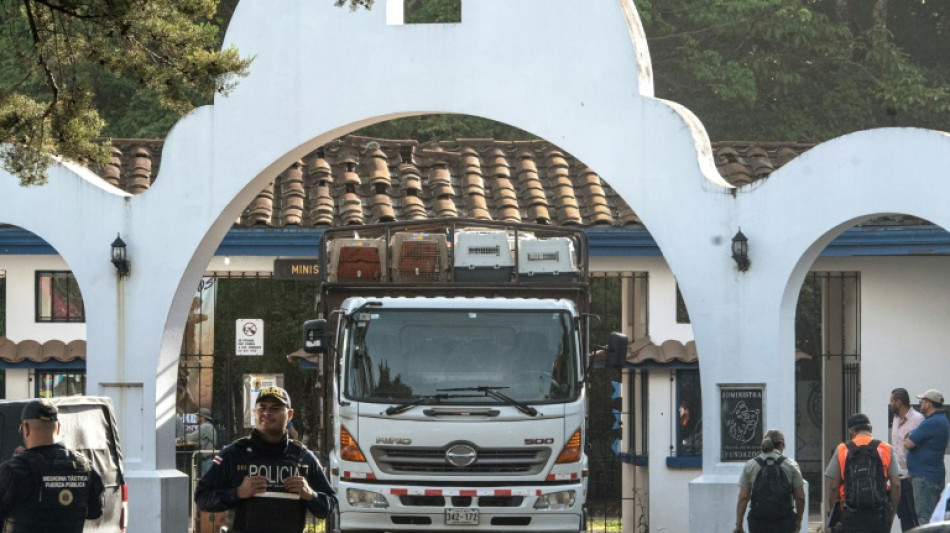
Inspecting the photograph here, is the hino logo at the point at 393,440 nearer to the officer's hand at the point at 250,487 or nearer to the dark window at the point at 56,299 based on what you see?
the officer's hand at the point at 250,487

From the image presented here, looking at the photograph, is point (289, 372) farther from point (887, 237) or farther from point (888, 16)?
point (888, 16)

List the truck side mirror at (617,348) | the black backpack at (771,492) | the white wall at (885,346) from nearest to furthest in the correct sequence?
the black backpack at (771,492), the truck side mirror at (617,348), the white wall at (885,346)

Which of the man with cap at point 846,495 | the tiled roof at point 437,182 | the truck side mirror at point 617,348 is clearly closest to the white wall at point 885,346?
the tiled roof at point 437,182

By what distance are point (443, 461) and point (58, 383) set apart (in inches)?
322

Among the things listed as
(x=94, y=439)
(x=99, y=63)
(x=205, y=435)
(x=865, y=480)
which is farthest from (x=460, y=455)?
(x=205, y=435)

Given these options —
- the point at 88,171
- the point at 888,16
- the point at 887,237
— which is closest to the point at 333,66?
the point at 88,171

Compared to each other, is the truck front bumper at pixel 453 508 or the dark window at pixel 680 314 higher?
the dark window at pixel 680 314

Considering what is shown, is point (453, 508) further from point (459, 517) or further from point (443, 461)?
point (443, 461)

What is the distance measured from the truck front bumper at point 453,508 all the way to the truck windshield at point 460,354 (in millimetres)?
833

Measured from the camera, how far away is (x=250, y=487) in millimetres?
9273

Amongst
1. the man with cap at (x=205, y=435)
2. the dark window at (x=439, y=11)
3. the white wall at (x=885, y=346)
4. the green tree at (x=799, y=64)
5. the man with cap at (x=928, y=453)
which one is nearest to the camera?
the man with cap at (x=928, y=453)

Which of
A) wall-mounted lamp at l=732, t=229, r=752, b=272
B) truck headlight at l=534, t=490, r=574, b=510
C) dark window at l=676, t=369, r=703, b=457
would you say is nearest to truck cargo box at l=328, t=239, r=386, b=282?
truck headlight at l=534, t=490, r=574, b=510

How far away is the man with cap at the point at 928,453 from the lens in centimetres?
1581

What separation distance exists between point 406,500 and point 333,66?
463cm
